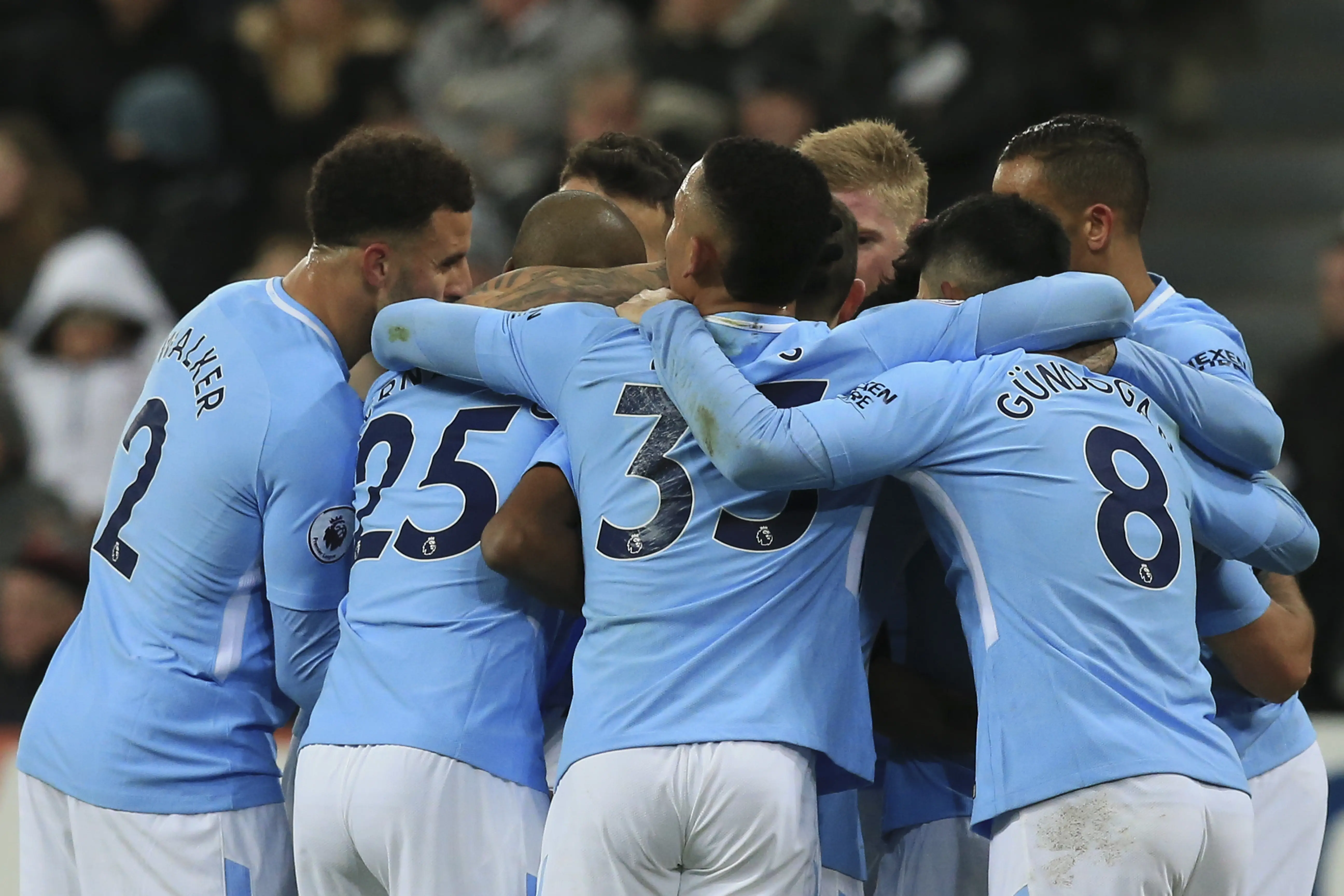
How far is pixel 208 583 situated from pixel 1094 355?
2059 millimetres

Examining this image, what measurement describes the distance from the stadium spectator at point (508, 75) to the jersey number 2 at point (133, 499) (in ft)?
16.7

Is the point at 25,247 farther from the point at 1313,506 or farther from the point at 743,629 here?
the point at 743,629

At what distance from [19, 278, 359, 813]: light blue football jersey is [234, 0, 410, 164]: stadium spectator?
5.98 m

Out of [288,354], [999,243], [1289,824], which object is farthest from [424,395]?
[1289,824]

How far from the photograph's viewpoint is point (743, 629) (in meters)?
3.37

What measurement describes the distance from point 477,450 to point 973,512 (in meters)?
1.12

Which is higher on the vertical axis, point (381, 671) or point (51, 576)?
point (381, 671)

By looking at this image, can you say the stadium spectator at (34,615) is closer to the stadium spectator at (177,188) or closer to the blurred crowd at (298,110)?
the blurred crowd at (298,110)

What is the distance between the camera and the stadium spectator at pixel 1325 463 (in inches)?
263

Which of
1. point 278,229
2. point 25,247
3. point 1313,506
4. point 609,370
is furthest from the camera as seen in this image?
point 25,247

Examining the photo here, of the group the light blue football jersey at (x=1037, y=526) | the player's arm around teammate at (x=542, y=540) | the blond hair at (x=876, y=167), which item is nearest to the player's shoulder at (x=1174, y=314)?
the light blue football jersey at (x=1037, y=526)

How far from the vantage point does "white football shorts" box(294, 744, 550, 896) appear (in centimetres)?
354


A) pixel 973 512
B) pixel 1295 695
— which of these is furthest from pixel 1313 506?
pixel 973 512

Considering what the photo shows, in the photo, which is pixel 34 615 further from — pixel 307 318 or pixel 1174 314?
pixel 1174 314
